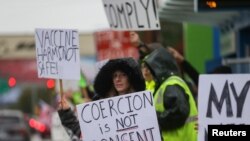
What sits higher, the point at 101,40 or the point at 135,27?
the point at 135,27

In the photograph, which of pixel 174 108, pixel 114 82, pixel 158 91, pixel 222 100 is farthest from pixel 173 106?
pixel 222 100

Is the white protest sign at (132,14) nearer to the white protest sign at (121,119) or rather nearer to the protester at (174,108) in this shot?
the protester at (174,108)

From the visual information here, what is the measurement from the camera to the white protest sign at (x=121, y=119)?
8391mm

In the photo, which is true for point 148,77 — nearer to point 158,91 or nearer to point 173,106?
point 158,91

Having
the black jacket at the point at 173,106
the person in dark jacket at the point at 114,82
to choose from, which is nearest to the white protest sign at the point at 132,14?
the black jacket at the point at 173,106

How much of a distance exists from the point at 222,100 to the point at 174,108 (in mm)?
1164

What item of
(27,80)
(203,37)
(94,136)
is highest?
(94,136)

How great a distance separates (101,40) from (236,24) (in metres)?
2.14

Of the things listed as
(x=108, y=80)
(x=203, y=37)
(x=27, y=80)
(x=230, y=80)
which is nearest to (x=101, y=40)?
(x=203, y=37)

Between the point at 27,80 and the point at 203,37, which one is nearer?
the point at 203,37

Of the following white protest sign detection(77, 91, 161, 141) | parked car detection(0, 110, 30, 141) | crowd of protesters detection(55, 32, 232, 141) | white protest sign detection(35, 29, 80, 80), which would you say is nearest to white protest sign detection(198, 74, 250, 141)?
white protest sign detection(77, 91, 161, 141)

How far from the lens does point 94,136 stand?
8.48m

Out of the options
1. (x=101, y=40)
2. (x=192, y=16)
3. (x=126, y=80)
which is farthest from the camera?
(x=192, y=16)

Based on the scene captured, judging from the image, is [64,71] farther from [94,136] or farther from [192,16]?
[192,16]
